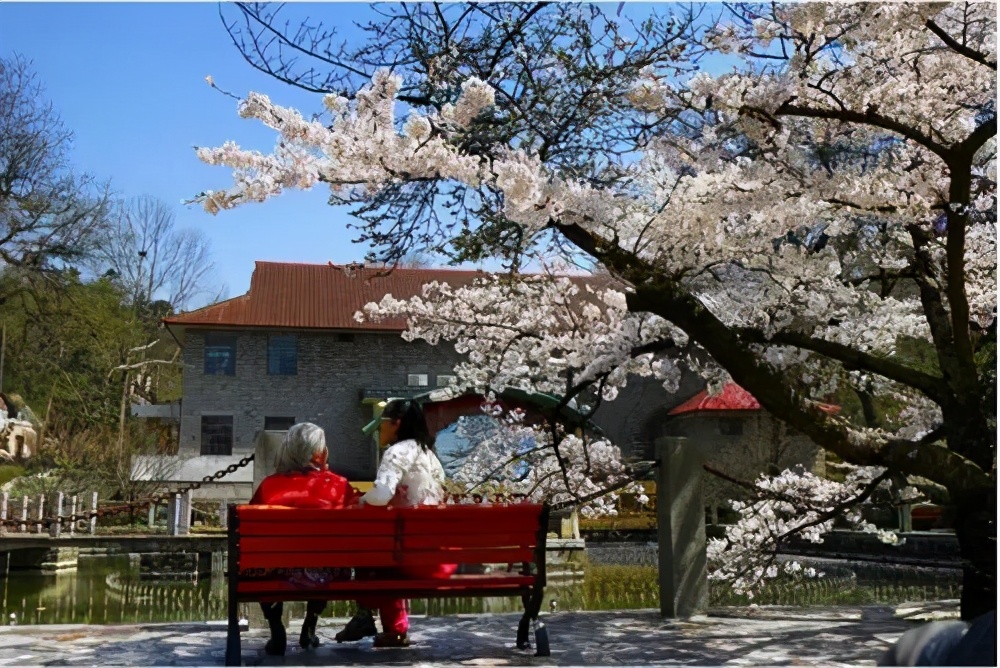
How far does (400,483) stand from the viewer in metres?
6.20

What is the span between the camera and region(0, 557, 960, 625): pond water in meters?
12.8

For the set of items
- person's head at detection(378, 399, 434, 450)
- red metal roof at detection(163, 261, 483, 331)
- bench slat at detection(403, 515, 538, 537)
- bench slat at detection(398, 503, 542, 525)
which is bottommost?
bench slat at detection(403, 515, 538, 537)

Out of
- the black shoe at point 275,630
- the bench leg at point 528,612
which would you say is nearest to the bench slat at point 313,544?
the black shoe at point 275,630

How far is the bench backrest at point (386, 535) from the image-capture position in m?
5.42

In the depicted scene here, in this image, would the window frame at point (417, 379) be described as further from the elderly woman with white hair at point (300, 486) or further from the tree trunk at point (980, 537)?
the tree trunk at point (980, 537)

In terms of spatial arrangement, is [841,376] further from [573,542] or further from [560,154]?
[573,542]

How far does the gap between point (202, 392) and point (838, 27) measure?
1065 inches

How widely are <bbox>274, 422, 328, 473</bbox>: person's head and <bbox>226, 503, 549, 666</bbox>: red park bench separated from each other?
0.53 meters

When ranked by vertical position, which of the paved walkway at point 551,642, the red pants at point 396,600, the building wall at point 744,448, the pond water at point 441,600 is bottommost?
the pond water at point 441,600

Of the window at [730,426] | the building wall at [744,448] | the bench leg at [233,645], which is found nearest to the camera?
the bench leg at [233,645]

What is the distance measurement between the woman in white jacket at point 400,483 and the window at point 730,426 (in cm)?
2160

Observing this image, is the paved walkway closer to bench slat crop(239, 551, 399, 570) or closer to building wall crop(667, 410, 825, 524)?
bench slat crop(239, 551, 399, 570)

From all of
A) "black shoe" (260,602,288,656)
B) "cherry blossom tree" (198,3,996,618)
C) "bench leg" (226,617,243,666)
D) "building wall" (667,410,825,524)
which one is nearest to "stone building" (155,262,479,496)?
"building wall" (667,410,825,524)

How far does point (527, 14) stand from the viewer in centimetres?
754
